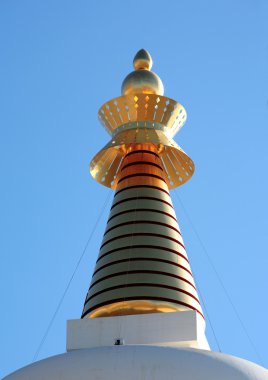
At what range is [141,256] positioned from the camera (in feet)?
55.6

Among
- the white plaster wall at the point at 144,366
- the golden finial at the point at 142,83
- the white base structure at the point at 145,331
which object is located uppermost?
the golden finial at the point at 142,83

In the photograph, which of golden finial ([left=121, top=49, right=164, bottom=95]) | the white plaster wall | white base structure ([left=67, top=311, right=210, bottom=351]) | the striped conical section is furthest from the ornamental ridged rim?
the white plaster wall

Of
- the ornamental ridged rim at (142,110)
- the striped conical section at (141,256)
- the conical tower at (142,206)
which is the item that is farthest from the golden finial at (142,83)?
the striped conical section at (141,256)

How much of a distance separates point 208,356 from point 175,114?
28.6 feet

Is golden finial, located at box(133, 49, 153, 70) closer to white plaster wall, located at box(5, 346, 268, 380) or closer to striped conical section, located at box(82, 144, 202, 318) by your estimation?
striped conical section, located at box(82, 144, 202, 318)

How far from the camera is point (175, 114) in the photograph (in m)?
20.4

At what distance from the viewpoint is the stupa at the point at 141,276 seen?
42.5ft

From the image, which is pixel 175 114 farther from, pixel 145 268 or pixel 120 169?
pixel 145 268

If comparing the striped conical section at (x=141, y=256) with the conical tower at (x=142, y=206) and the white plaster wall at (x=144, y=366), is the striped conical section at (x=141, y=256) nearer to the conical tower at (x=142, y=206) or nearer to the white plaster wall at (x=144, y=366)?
the conical tower at (x=142, y=206)

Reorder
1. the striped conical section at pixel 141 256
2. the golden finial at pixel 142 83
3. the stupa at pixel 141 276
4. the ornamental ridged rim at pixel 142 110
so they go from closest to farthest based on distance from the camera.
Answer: the stupa at pixel 141 276, the striped conical section at pixel 141 256, the ornamental ridged rim at pixel 142 110, the golden finial at pixel 142 83

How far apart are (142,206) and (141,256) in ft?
5.63

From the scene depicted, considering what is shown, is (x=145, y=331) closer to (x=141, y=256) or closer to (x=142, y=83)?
(x=141, y=256)

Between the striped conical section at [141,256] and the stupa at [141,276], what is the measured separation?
23mm

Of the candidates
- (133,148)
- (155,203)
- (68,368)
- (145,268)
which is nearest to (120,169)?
(133,148)
